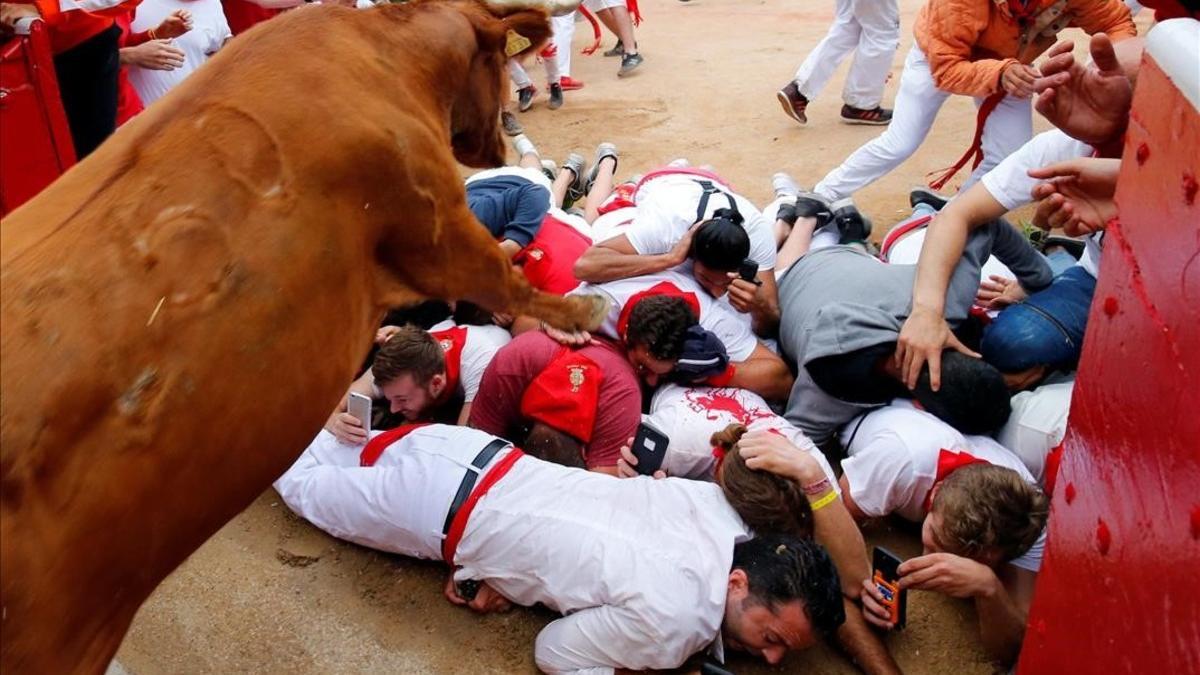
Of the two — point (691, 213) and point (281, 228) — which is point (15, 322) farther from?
point (691, 213)

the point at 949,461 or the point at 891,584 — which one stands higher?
the point at 949,461

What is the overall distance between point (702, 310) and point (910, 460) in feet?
3.72

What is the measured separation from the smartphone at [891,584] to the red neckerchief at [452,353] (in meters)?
1.68

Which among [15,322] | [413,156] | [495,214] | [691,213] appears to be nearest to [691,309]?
[691,213]

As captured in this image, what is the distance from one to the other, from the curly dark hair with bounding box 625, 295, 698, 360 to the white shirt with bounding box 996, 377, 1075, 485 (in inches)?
45.5

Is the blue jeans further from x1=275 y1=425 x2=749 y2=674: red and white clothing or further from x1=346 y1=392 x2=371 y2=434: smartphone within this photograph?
x1=346 y1=392 x2=371 y2=434: smartphone

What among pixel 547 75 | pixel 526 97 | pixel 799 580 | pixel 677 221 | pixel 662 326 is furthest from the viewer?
pixel 547 75

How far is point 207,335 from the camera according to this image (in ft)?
5.79

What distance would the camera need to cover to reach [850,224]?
494 centimetres

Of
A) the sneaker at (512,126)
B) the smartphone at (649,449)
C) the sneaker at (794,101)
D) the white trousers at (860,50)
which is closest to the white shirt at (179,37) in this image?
the sneaker at (512,126)

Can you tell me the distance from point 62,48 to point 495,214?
6.54 feet

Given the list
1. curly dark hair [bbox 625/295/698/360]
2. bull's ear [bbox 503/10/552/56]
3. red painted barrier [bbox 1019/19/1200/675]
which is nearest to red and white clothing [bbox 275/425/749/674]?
curly dark hair [bbox 625/295/698/360]

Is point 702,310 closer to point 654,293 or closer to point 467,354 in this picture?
point 654,293

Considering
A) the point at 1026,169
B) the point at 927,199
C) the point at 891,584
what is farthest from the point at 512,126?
the point at 891,584
